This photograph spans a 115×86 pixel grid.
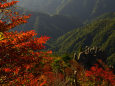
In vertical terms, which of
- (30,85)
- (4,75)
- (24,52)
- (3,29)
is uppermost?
(3,29)

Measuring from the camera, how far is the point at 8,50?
22.8 feet

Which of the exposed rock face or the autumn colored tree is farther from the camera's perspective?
the exposed rock face

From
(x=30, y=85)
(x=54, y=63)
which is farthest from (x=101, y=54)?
(x=30, y=85)

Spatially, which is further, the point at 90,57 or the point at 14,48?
the point at 90,57

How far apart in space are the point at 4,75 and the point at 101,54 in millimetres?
36560

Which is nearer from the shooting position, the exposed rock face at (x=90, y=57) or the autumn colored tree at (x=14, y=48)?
the autumn colored tree at (x=14, y=48)

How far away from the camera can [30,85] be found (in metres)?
8.30

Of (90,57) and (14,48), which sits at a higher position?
(90,57)

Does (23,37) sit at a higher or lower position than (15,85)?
higher

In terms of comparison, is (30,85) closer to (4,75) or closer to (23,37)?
(4,75)

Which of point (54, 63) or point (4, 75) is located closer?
point (4, 75)

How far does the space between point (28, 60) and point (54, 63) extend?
21.0m

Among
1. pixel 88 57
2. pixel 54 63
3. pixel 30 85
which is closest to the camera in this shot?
pixel 30 85

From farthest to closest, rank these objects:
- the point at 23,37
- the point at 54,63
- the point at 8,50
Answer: the point at 54,63
the point at 23,37
the point at 8,50
